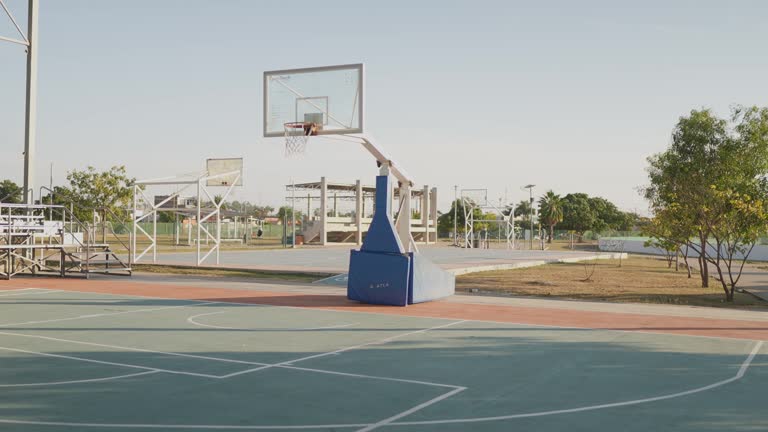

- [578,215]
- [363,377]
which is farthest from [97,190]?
[578,215]

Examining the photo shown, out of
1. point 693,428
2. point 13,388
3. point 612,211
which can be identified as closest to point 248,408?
point 13,388

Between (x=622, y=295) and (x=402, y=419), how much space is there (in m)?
15.8

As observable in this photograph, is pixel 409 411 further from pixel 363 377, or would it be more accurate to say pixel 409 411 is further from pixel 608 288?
pixel 608 288

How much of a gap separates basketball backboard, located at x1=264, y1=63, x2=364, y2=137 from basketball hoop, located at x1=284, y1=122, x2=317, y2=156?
18 centimetres

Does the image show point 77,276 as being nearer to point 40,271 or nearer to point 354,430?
point 40,271

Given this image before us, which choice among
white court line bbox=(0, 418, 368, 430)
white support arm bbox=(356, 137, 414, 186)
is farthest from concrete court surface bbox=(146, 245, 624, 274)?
white court line bbox=(0, 418, 368, 430)

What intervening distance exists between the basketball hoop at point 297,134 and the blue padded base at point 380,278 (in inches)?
308

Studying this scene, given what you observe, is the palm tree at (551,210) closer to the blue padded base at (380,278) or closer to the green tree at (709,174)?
the green tree at (709,174)

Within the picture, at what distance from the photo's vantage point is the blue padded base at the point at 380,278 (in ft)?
56.7

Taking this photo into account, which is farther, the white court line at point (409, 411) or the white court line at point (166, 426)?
the white court line at point (409, 411)

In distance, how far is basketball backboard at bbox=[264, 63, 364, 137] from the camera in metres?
23.8

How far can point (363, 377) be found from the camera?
888 cm

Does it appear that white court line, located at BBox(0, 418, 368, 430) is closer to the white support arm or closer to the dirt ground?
the dirt ground

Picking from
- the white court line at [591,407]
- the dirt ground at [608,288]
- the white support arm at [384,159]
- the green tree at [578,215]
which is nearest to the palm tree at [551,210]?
the green tree at [578,215]
